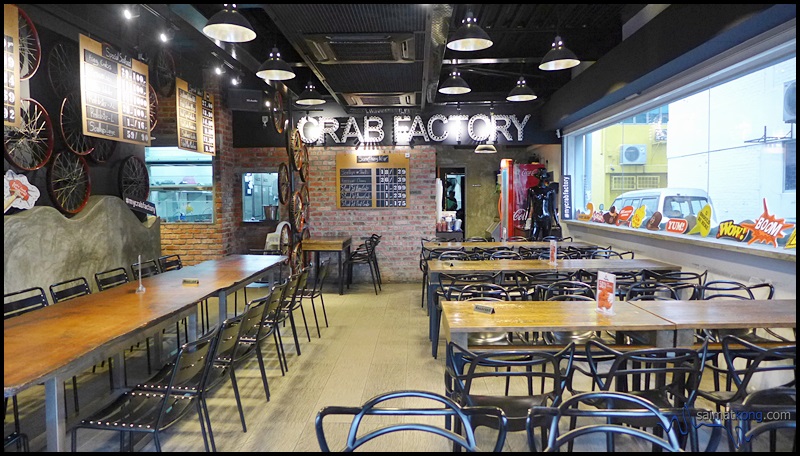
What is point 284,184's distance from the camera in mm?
7070

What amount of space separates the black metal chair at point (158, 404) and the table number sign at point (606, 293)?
2244mm

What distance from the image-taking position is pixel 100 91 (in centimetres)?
451

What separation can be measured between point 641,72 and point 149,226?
19.6 feet

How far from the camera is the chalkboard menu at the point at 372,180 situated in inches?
330

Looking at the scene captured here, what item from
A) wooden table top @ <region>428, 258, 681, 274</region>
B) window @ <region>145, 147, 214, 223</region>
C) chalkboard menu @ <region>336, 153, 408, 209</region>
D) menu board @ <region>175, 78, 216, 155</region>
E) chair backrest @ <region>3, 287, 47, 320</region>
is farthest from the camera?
chalkboard menu @ <region>336, 153, 408, 209</region>

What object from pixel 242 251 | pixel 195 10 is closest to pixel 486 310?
pixel 195 10

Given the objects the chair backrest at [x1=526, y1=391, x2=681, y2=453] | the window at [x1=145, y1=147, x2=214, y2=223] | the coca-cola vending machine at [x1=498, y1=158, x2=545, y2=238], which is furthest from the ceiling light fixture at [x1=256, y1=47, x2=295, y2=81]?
the coca-cola vending machine at [x1=498, y1=158, x2=545, y2=238]

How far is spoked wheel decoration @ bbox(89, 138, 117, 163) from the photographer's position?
5.28m

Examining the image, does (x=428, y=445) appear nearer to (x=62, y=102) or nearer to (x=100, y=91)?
(x=100, y=91)

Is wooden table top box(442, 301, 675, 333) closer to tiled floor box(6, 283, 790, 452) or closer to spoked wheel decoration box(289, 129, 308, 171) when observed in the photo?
tiled floor box(6, 283, 790, 452)

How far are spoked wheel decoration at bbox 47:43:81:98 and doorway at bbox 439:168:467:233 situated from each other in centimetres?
886

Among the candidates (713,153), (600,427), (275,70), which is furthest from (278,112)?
(600,427)

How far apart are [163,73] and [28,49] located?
1.80 meters

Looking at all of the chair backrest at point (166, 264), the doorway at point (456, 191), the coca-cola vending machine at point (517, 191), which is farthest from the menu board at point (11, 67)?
the doorway at point (456, 191)
